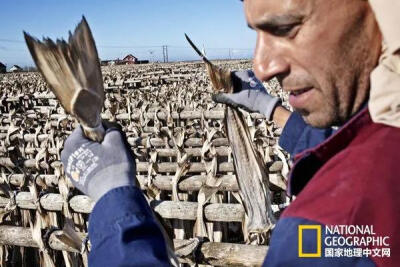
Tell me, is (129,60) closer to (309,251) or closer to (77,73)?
(77,73)

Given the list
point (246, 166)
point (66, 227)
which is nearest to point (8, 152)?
point (66, 227)

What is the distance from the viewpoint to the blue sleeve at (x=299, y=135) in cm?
213

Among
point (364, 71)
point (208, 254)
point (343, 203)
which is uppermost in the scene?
point (364, 71)

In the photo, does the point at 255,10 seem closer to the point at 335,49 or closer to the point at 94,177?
the point at 335,49

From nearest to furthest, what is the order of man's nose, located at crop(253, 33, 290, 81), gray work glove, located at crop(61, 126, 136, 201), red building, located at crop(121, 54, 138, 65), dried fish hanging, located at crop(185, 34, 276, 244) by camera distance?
1. man's nose, located at crop(253, 33, 290, 81)
2. gray work glove, located at crop(61, 126, 136, 201)
3. dried fish hanging, located at crop(185, 34, 276, 244)
4. red building, located at crop(121, 54, 138, 65)

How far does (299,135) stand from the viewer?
2320 mm

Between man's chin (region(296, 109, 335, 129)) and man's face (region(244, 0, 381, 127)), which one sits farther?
man's chin (region(296, 109, 335, 129))

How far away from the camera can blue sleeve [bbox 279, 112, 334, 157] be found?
7.00 ft

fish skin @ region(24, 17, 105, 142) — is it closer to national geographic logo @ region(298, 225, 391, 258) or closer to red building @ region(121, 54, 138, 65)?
national geographic logo @ region(298, 225, 391, 258)

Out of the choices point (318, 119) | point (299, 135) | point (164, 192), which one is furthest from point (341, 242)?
point (164, 192)

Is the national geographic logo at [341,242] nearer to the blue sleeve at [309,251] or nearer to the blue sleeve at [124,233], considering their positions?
the blue sleeve at [309,251]

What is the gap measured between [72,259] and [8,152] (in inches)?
132

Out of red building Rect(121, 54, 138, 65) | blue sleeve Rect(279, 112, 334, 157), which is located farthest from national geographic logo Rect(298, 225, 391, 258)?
red building Rect(121, 54, 138, 65)

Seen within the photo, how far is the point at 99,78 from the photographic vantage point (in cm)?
162
